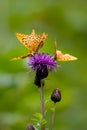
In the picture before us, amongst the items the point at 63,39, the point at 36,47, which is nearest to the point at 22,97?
the point at 36,47

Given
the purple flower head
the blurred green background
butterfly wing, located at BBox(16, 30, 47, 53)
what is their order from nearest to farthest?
butterfly wing, located at BBox(16, 30, 47, 53) < the purple flower head < the blurred green background

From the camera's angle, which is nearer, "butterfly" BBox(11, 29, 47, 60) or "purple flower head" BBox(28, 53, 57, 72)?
"butterfly" BBox(11, 29, 47, 60)

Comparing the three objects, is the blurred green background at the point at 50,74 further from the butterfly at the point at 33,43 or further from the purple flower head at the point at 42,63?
the butterfly at the point at 33,43

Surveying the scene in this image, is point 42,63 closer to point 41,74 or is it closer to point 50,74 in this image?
point 41,74

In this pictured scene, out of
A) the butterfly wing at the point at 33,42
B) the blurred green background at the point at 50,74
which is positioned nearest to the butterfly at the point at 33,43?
the butterfly wing at the point at 33,42

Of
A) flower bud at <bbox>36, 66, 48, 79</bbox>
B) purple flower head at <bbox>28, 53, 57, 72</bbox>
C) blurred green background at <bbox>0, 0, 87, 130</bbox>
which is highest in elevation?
blurred green background at <bbox>0, 0, 87, 130</bbox>

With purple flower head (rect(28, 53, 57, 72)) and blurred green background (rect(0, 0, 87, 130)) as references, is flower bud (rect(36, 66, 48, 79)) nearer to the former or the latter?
purple flower head (rect(28, 53, 57, 72))

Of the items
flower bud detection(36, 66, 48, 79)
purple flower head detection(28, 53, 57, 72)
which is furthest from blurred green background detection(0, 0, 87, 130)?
flower bud detection(36, 66, 48, 79)
